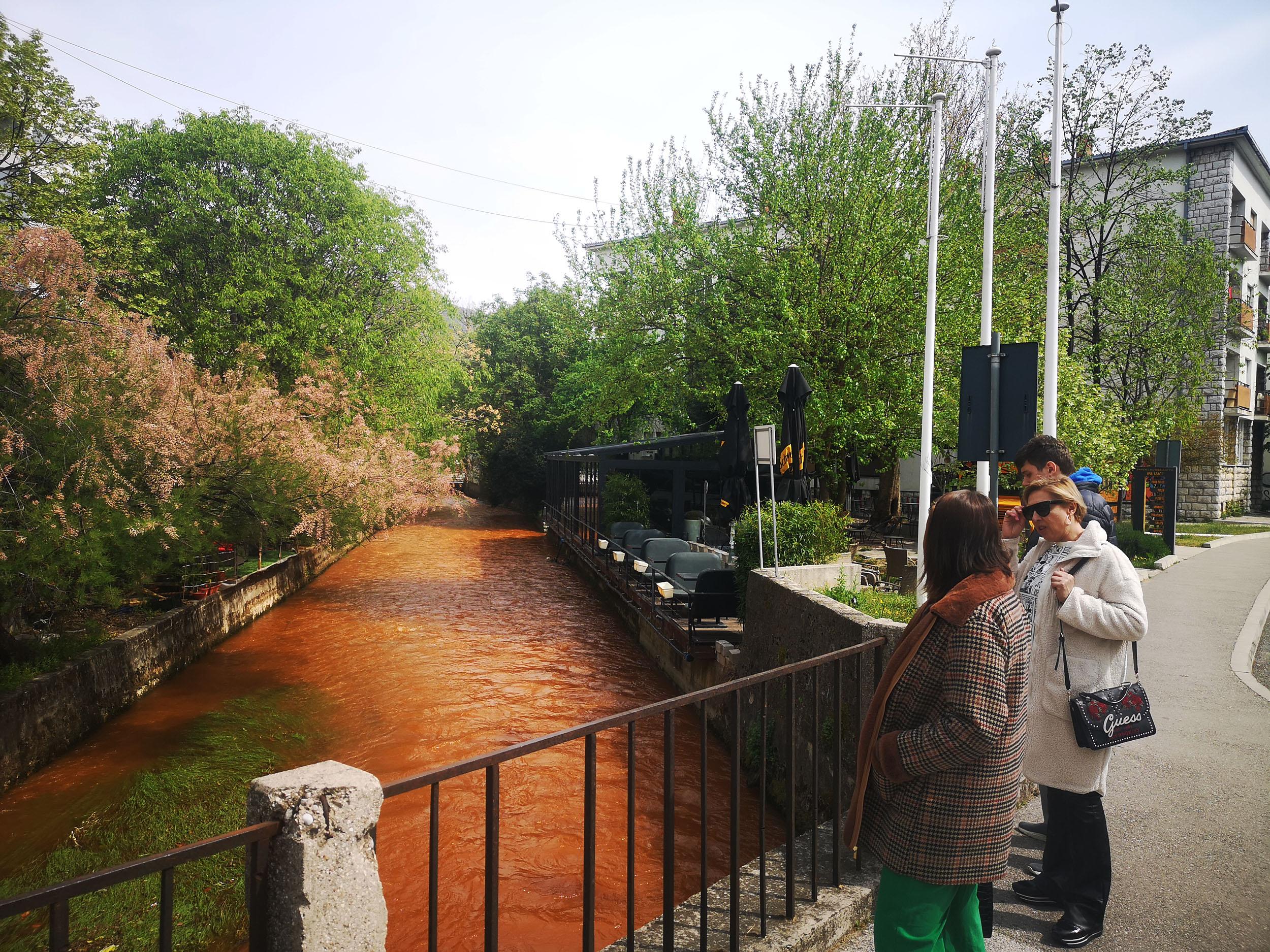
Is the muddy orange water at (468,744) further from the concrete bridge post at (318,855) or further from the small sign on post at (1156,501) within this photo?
the small sign on post at (1156,501)

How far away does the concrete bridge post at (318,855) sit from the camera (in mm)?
1971

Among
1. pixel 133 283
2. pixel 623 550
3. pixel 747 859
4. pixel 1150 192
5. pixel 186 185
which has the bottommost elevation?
pixel 747 859

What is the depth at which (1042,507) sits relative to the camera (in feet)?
10.7

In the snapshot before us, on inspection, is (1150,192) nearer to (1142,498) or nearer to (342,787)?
(1142,498)

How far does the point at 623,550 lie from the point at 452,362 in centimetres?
1391

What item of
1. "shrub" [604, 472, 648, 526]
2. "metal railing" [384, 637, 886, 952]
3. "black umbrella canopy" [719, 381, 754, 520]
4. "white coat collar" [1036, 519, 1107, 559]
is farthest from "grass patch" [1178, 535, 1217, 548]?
"metal railing" [384, 637, 886, 952]

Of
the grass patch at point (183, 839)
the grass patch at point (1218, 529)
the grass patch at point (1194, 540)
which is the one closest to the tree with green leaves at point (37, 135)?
the grass patch at point (183, 839)

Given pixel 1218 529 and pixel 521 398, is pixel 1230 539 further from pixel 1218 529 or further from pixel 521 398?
pixel 521 398

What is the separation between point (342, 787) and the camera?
2.04 m

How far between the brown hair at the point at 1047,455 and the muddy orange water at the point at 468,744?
14.9 feet

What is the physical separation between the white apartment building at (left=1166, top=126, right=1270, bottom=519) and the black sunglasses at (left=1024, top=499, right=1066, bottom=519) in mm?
27759

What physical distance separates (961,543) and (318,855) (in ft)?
6.06

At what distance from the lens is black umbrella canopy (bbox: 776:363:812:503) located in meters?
11.0

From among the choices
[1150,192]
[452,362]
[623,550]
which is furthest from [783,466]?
[1150,192]
